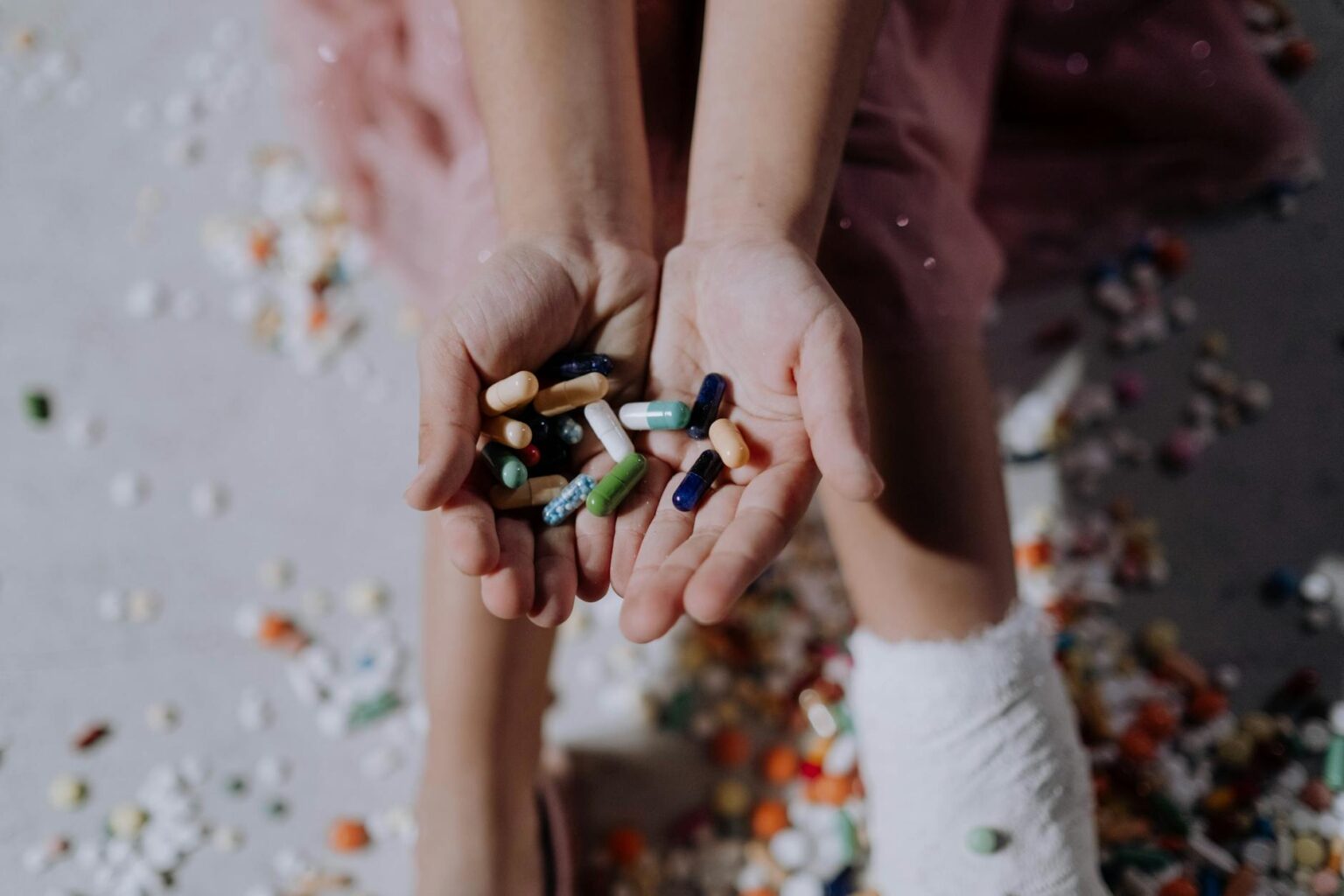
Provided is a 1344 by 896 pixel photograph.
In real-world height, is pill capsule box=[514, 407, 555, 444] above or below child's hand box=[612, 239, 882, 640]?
below

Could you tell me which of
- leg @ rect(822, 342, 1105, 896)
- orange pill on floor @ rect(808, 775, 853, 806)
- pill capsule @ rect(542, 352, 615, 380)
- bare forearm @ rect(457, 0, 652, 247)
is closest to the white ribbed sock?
leg @ rect(822, 342, 1105, 896)

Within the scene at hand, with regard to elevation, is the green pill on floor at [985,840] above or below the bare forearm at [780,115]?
below

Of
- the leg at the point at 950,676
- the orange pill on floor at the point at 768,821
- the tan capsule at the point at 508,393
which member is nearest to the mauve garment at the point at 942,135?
the leg at the point at 950,676

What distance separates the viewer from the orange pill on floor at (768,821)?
1326mm

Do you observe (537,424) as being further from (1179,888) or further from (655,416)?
(1179,888)

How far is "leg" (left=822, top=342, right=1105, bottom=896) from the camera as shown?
3.46 feet

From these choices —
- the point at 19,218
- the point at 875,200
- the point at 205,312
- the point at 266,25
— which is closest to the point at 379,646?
the point at 205,312

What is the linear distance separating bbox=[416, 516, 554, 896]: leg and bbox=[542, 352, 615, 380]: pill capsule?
0.24 meters

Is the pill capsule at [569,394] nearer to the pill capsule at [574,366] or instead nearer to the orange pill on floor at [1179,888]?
the pill capsule at [574,366]

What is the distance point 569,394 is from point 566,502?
0.38ft

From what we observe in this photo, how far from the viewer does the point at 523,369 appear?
0.97 m

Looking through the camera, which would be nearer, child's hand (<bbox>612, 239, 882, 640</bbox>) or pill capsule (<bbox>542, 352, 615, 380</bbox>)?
child's hand (<bbox>612, 239, 882, 640</bbox>)

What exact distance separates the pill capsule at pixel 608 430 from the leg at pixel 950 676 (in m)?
0.27

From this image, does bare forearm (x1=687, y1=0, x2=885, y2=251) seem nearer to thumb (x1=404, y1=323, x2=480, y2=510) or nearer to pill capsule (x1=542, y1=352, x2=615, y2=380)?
pill capsule (x1=542, y1=352, x2=615, y2=380)
